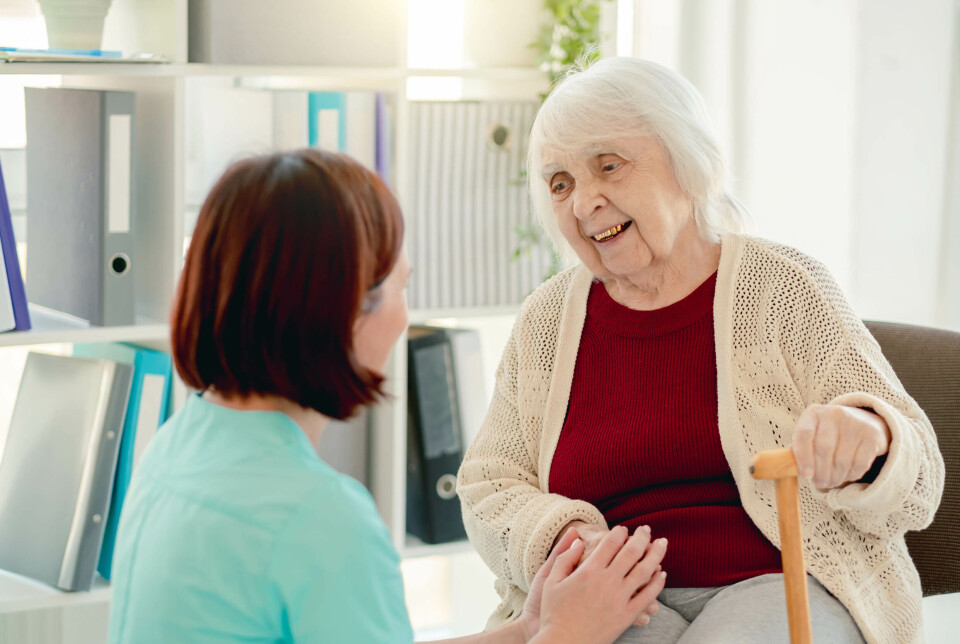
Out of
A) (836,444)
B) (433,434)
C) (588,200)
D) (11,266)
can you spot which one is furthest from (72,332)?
(836,444)

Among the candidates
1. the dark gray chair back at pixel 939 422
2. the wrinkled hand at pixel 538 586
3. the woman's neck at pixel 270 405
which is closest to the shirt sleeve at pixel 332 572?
the woman's neck at pixel 270 405

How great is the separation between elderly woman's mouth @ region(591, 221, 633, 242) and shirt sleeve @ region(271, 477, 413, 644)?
2.45 feet

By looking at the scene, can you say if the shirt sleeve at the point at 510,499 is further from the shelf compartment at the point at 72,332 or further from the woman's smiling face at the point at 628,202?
the shelf compartment at the point at 72,332

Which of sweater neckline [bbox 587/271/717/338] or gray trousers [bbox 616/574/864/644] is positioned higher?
sweater neckline [bbox 587/271/717/338]

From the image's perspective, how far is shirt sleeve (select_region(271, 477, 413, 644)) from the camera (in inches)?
34.1

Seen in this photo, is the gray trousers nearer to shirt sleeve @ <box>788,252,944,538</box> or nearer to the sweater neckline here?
shirt sleeve @ <box>788,252,944,538</box>

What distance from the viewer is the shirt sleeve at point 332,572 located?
87 centimetres

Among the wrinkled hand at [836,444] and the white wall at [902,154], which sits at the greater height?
the white wall at [902,154]

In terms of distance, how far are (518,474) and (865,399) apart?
542mm

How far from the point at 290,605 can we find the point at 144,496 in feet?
0.64

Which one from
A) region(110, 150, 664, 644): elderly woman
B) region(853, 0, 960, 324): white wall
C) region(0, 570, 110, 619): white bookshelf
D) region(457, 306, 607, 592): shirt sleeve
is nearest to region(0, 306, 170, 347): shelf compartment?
region(0, 570, 110, 619): white bookshelf

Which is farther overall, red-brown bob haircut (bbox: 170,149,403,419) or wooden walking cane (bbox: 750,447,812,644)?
wooden walking cane (bbox: 750,447,812,644)

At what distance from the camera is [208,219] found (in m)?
0.93

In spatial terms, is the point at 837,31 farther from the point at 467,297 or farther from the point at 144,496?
the point at 144,496
